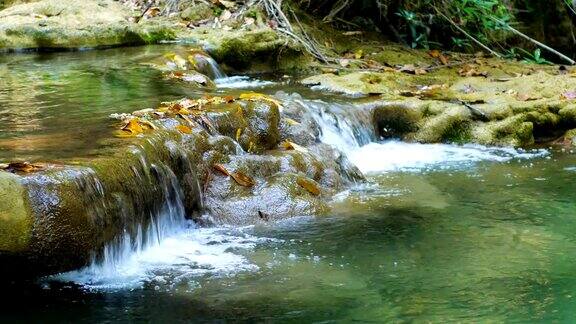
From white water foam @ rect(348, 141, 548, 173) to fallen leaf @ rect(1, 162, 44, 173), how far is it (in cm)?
361

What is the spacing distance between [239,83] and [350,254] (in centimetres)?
503

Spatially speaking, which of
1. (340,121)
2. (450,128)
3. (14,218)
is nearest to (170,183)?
(14,218)

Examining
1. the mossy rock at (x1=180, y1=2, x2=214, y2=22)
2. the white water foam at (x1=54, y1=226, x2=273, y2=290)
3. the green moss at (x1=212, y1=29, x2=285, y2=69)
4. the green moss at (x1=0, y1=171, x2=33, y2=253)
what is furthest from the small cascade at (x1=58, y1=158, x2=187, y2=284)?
the mossy rock at (x1=180, y1=2, x2=214, y2=22)

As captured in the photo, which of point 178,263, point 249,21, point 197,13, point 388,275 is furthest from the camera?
point 197,13

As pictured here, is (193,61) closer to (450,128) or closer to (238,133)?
(238,133)

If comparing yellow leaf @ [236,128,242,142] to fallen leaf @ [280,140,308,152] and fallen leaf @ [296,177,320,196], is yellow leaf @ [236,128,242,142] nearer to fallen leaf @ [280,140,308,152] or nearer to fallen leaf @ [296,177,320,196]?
fallen leaf @ [280,140,308,152]

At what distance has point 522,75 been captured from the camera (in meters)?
9.51

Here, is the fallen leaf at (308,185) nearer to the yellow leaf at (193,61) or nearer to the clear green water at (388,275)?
the clear green water at (388,275)

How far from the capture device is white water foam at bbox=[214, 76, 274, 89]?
881 centimetres

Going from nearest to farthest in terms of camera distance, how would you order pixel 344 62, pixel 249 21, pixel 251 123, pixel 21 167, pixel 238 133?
pixel 21 167 → pixel 238 133 → pixel 251 123 → pixel 344 62 → pixel 249 21

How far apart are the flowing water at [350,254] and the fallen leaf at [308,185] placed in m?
0.16

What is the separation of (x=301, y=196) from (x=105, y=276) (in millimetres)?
1836

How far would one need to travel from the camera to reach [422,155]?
24.0ft

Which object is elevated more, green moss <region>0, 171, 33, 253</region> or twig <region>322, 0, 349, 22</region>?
twig <region>322, 0, 349, 22</region>
